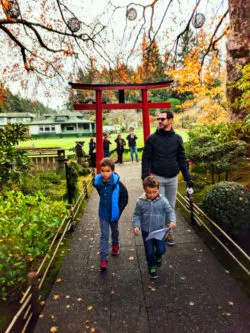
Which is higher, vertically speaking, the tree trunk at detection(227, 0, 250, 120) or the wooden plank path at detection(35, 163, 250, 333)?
the tree trunk at detection(227, 0, 250, 120)

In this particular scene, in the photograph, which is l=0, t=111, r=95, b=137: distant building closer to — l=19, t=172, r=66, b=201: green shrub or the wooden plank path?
l=19, t=172, r=66, b=201: green shrub

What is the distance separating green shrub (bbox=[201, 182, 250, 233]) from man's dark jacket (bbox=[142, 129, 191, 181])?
891 millimetres

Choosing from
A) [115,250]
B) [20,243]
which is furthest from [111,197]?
[20,243]

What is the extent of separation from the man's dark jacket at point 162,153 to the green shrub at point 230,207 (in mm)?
891

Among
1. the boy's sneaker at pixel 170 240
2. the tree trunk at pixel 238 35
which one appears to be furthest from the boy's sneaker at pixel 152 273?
the tree trunk at pixel 238 35

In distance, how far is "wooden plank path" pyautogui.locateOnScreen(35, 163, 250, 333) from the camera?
239 centimetres

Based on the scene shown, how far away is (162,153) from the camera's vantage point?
3684mm

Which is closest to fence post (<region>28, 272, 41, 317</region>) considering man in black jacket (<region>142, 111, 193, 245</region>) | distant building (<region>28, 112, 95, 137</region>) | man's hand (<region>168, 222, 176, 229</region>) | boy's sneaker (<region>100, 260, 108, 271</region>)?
boy's sneaker (<region>100, 260, 108, 271</region>)

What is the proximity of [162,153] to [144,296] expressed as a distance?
6.49 feet

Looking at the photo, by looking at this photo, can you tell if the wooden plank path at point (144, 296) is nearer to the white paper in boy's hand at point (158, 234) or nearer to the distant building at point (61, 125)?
the white paper in boy's hand at point (158, 234)

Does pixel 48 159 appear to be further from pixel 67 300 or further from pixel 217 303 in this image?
pixel 217 303

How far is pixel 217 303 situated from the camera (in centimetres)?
266

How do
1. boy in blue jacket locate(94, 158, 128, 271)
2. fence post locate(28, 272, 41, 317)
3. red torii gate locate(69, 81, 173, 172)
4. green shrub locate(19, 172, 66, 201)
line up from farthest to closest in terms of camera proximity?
green shrub locate(19, 172, 66, 201), red torii gate locate(69, 81, 173, 172), boy in blue jacket locate(94, 158, 128, 271), fence post locate(28, 272, 41, 317)

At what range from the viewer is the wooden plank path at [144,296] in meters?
2.39
